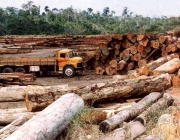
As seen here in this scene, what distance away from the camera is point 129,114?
8625mm

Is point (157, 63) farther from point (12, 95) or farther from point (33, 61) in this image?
point (12, 95)

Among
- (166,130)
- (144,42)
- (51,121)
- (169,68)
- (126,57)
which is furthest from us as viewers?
(126,57)

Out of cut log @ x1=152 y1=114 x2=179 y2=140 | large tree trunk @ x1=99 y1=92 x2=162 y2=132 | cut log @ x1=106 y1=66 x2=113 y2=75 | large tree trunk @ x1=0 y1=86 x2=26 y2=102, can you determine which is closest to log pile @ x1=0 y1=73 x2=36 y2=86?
large tree trunk @ x1=0 y1=86 x2=26 y2=102

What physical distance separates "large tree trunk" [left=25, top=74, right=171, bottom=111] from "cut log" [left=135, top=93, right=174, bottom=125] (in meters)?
0.58

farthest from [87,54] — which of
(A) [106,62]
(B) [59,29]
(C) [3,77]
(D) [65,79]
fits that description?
(B) [59,29]

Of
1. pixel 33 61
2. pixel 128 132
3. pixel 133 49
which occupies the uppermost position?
pixel 133 49

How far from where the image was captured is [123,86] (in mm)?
10047

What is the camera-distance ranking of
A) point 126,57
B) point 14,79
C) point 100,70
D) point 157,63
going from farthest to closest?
1. point 100,70
2. point 126,57
3. point 157,63
4. point 14,79

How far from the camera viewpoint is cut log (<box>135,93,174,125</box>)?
27.4 feet

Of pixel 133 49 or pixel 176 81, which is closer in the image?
pixel 176 81

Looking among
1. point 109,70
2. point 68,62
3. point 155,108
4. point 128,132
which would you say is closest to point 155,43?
point 109,70

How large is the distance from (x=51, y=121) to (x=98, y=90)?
9.50 ft

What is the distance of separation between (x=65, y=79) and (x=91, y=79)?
1548 millimetres

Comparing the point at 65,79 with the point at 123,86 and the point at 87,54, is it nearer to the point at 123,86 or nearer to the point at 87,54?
the point at 87,54
